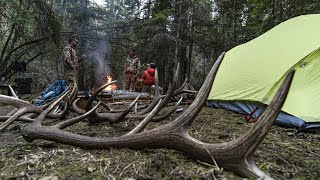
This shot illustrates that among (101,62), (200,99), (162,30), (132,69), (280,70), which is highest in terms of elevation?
(162,30)

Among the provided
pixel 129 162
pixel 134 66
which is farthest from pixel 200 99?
pixel 134 66

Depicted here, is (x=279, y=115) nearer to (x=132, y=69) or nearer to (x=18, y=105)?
(x=18, y=105)

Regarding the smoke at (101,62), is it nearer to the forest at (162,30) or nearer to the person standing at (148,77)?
the forest at (162,30)

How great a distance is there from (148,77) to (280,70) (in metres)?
7.58

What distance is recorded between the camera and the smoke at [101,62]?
1786 centimetres

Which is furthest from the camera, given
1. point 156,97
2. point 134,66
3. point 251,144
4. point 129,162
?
point 134,66

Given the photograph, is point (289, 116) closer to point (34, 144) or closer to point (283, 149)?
point (283, 149)

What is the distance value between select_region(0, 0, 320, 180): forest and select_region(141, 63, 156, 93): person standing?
1.20m

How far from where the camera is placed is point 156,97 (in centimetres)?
457

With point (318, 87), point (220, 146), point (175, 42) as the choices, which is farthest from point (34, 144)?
point (175, 42)

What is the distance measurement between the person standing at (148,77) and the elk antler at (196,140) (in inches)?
350

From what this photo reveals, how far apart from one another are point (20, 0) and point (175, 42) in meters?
6.96

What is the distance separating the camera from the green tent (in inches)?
179

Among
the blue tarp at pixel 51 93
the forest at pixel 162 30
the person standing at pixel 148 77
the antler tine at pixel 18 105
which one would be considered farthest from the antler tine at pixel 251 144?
the person standing at pixel 148 77
